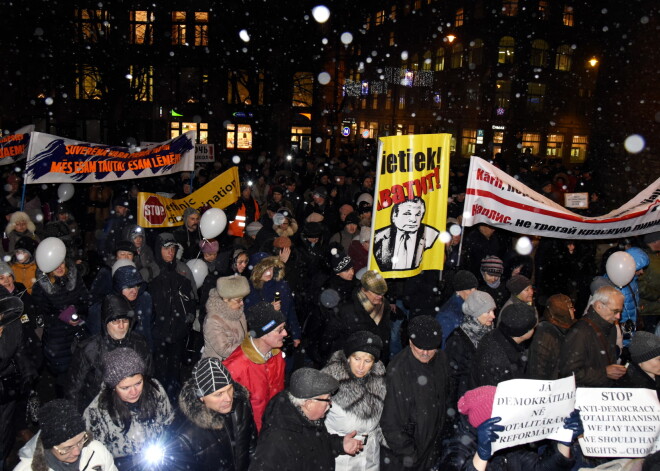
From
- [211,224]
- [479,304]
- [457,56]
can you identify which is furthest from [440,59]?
[479,304]

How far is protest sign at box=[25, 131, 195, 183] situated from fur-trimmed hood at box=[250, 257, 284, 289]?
4.10 m

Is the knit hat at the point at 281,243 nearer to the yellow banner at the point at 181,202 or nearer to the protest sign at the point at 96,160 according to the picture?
the yellow banner at the point at 181,202

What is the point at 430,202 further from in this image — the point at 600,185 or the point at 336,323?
the point at 600,185

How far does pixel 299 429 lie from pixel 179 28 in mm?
37767

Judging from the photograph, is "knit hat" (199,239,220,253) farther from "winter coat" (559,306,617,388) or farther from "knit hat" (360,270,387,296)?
"winter coat" (559,306,617,388)

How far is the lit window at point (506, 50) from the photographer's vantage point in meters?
43.2

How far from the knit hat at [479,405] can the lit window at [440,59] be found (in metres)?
50.0

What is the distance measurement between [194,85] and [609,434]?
3743 centimetres

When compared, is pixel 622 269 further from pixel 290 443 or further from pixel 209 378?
pixel 209 378

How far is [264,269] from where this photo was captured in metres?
6.17

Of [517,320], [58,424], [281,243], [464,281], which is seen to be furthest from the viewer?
[281,243]

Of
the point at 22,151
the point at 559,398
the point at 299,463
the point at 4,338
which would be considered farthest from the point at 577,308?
the point at 22,151

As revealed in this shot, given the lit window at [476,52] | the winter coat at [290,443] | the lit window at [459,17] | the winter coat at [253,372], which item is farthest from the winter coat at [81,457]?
the lit window at [459,17]

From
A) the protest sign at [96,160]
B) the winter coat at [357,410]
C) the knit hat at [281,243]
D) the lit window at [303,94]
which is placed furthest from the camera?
the lit window at [303,94]
